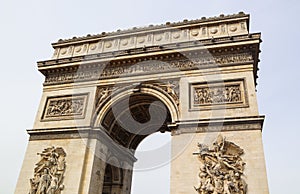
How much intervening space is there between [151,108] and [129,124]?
149 centimetres

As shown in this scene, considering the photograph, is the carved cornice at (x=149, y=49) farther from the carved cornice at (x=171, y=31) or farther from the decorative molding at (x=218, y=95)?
the decorative molding at (x=218, y=95)

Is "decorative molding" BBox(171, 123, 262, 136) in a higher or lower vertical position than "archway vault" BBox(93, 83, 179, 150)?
lower

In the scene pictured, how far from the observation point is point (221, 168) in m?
10.3

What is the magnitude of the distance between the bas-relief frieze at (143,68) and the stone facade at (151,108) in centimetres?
4

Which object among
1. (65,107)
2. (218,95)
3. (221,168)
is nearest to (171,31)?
(218,95)

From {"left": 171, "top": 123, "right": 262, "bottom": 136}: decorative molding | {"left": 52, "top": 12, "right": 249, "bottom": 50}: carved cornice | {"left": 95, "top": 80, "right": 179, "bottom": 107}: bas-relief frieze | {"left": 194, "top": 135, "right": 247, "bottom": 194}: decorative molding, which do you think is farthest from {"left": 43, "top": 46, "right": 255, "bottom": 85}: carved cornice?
{"left": 194, "top": 135, "right": 247, "bottom": 194}: decorative molding

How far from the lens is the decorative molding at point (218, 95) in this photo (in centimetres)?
1159

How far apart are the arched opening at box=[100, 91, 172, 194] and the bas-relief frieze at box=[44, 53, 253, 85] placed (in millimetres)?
1221

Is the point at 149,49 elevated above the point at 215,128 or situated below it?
above

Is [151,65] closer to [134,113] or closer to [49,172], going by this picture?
[134,113]

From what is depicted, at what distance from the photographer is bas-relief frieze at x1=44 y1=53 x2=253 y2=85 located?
12539mm

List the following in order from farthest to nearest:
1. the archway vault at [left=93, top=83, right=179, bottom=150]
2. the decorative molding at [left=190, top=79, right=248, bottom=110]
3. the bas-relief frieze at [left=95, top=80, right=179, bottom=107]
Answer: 1. the archway vault at [left=93, top=83, right=179, bottom=150]
2. the bas-relief frieze at [left=95, top=80, right=179, bottom=107]
3. the decorative molding at [left=190, top=79, right=248, bottom=110]

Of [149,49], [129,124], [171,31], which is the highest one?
[171,31]

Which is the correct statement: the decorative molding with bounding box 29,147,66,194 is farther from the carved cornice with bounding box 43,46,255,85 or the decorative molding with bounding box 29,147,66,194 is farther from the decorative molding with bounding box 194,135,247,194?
the decorative molding with bounding box 194,135,247,194
